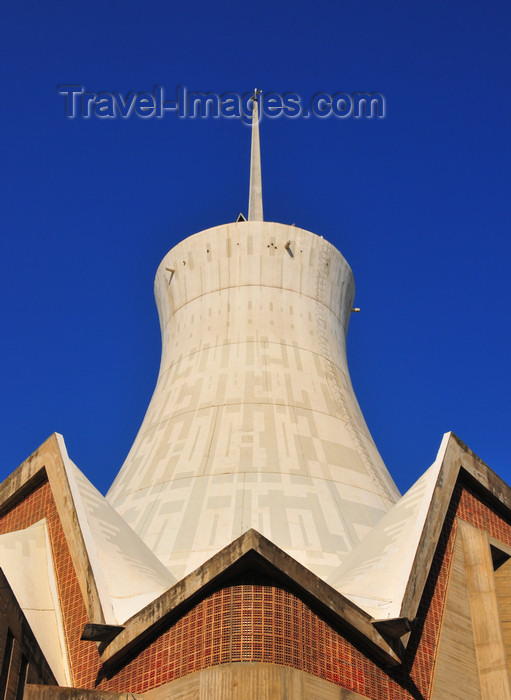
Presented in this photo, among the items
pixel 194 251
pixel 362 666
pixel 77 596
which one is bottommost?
pixel 362 666

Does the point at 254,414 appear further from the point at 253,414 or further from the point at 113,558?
the point at 113,558

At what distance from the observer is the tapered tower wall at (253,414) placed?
677 inches

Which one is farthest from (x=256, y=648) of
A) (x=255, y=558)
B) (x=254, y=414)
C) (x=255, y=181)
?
(x=255, y=181)

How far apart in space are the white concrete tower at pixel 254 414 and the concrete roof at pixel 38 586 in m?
3.45

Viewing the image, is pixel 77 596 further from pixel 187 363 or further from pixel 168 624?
pixel 187 363

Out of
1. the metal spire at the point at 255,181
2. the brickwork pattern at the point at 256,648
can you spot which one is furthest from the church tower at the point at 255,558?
the metal spire at the point at 255,181

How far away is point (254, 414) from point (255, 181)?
403 inches

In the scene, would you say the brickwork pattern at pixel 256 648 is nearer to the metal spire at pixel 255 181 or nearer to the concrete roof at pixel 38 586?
the concrete roof at pixel 38 586

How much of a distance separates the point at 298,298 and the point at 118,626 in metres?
13.5

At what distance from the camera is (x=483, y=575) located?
13.1 meters

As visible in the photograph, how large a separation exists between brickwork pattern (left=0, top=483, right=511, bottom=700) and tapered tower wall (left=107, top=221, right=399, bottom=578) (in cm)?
403

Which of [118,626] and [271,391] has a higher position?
[271,391]

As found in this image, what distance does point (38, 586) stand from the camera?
41.4 feet

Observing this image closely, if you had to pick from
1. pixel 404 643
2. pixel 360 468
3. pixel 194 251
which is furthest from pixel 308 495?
pixel 194 251
